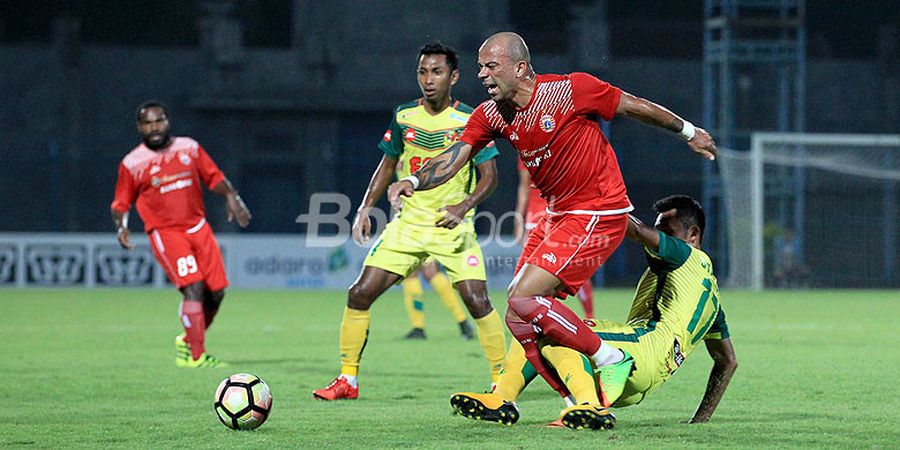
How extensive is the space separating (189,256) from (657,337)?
5231 millimetres

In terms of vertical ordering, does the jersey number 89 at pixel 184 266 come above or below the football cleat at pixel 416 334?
above

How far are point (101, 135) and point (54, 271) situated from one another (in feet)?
42.6

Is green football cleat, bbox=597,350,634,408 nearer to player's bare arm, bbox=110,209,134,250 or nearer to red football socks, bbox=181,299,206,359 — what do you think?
red football socks, bbox=181,299,206,359

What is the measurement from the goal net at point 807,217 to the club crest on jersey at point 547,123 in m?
17.5

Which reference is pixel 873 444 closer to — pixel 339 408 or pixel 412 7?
pixel 339 408

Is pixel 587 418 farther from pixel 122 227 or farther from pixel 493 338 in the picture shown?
pixel 122 227

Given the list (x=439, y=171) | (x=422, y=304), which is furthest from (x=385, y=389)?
(x=422, y=304)

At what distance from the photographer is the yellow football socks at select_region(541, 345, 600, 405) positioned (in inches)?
243

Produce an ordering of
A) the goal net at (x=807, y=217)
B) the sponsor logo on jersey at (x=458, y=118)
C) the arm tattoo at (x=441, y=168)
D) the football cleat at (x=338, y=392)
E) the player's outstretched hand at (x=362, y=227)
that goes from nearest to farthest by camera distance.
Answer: the arm tattoo at (x=441, y=168), the player's outstretched hand at (x=362, y=227), the football cleat at (x=338, y=392), the sponsor logo on jersey at (x=458, y=118), the goal net at (x=807, y=217)

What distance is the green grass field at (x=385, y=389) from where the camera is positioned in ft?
19.9

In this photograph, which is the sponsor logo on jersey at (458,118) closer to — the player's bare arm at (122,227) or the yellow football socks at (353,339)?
the yellow football socks at (353,339)

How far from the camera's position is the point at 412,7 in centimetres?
3678

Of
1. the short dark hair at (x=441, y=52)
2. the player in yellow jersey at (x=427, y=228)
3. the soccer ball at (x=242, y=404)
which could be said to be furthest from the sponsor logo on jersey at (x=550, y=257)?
the short dark hair at (x=441, y=52)

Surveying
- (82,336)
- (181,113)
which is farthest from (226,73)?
(82,336)
